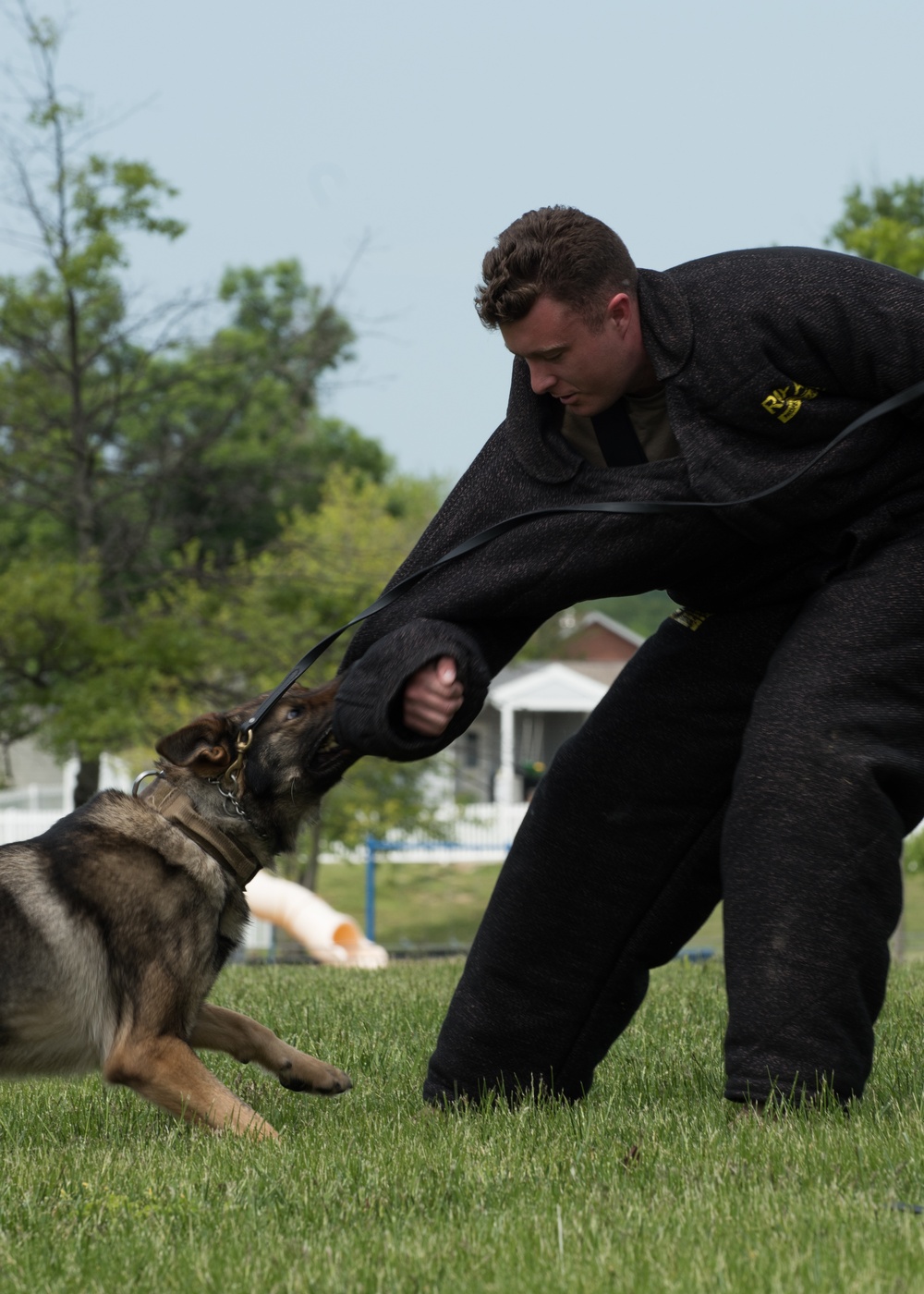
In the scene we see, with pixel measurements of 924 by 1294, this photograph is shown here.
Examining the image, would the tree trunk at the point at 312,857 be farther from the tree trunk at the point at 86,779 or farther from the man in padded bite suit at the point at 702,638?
the man in padded bite suit at the point at 702,638

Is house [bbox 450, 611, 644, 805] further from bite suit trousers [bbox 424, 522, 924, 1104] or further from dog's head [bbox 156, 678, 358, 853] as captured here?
bite suit trousers [bbox 424, 522, 924, 1104]

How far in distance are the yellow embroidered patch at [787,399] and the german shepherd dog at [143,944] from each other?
6.18ft

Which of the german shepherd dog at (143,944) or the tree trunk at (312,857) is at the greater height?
the german shepherd dog at (143,944)

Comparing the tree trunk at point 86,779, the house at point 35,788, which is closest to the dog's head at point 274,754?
the house at point 35,788

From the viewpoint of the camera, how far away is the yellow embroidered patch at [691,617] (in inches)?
155

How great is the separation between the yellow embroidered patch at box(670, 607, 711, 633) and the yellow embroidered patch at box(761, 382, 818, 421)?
0.67 m

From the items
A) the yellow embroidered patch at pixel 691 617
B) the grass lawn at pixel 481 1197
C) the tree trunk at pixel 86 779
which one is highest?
the yellow embroidered patch at pixel 691 617

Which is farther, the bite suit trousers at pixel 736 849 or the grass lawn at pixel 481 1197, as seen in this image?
the bite suit trousers at pixel 736 849

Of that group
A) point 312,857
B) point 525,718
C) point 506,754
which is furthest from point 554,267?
point 525,718

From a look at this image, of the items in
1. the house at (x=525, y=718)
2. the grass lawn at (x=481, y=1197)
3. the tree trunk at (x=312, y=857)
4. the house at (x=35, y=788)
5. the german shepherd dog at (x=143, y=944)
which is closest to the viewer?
the grass lawn at (x=481, y=1197)

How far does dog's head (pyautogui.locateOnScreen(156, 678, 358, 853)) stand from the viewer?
4621mm

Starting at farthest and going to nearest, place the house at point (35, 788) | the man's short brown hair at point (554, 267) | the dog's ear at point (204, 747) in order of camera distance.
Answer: the house at point (35, 788) → the dog's ear at point (204, 747) → the man's short brown hair at point (554, 267)

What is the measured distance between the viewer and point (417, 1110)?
4.09 metres

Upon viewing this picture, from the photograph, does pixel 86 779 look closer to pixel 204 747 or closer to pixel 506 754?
pixel 204 747
